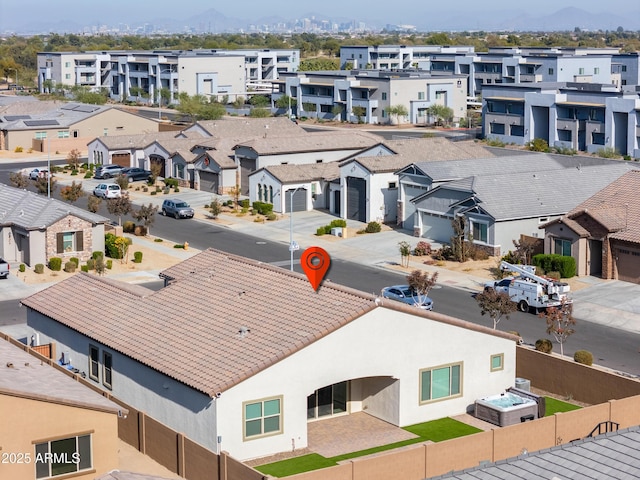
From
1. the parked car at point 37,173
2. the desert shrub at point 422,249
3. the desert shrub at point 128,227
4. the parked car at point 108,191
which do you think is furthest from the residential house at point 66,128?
the desert shrub at point 422,249

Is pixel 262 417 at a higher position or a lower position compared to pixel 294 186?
lower

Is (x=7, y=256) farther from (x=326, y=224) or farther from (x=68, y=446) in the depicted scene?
(x=68, y=446)

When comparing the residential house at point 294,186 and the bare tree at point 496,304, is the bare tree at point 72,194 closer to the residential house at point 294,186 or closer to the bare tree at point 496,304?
the residential house at point 294,186

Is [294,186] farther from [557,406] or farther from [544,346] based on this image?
[557,406]

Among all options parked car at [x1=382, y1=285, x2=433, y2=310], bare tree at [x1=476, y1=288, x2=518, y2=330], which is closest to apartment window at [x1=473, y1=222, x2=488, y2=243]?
parked car at [x1=382, y1=285, x2=433, y2=310]

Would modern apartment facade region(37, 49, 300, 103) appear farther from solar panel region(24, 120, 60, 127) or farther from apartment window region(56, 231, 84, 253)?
apartment window region(56, 231, 84, 253)

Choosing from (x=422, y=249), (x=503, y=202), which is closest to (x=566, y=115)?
(x=503, y=202)
